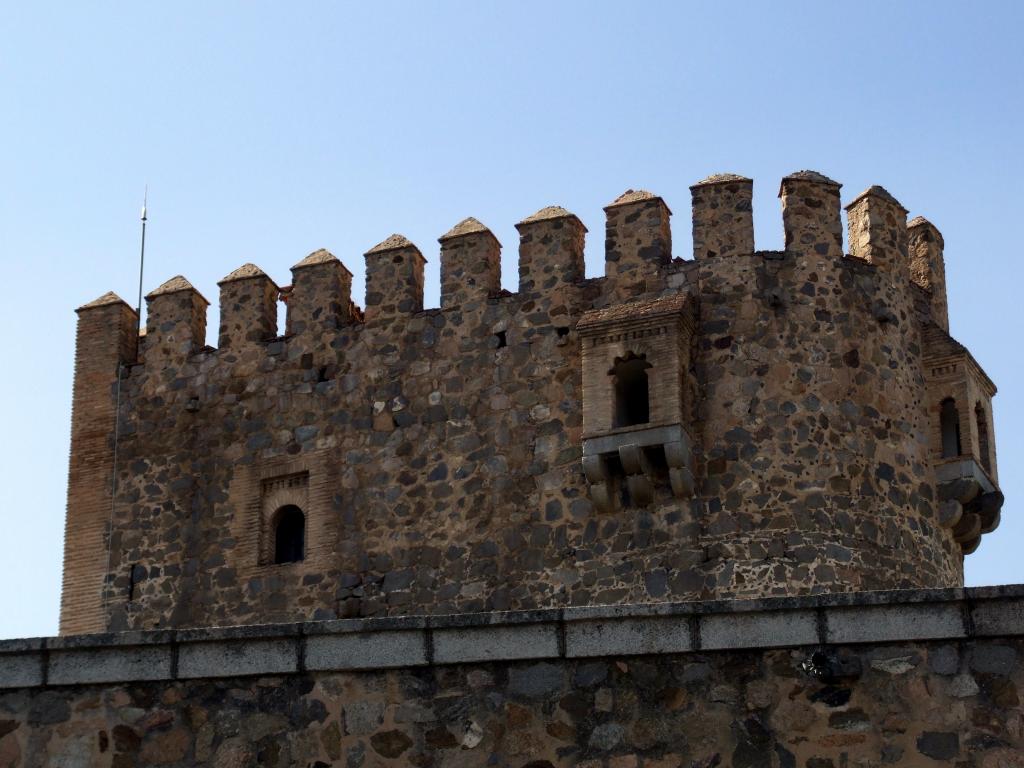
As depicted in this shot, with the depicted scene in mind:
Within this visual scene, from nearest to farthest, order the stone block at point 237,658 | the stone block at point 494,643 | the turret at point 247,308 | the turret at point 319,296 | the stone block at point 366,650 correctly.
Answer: the stone block at point 494,643, the stone block at point 366,650, the stone block at point 237,658, the turret at point 319,296, the turret at point 247,308

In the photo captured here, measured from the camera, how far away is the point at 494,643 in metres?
9.15

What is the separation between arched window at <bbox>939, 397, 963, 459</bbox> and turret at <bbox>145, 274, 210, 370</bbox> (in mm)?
7744

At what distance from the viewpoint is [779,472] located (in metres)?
18.4

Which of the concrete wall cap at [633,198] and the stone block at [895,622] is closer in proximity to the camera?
the stone block at [895,622]

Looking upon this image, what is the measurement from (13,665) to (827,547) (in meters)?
9.93

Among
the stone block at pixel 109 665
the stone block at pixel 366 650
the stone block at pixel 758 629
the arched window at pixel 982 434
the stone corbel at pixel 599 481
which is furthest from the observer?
the arched window at pixel 982 434

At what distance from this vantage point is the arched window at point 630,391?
1897cm

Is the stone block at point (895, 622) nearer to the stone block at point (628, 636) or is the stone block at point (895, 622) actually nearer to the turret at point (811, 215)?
the stone block at point (628, 636)

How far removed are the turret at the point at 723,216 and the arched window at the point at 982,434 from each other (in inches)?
114

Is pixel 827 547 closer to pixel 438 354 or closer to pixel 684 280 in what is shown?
pixel 684 280

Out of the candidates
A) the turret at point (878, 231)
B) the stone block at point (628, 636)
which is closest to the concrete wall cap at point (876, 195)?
the turret at point (878, 231)

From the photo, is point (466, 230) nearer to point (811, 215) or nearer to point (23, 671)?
point (811, 215)

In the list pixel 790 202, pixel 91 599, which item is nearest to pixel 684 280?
pixel 790 202

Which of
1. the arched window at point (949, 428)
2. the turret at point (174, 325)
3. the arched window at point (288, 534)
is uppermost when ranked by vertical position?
the turret at point (174, 325)
